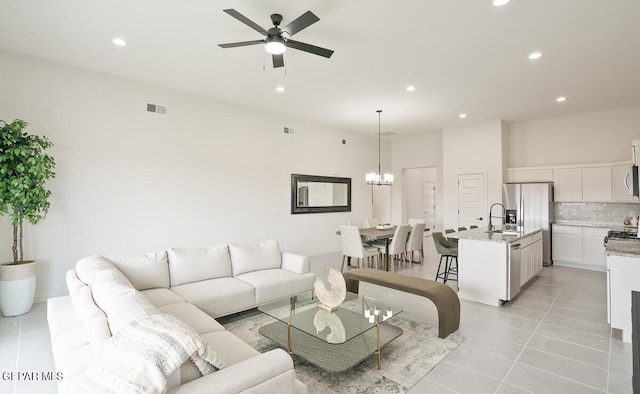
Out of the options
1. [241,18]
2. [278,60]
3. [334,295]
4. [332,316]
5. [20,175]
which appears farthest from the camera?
[20,175]

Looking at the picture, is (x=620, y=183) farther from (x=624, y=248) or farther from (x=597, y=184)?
(x=624, y=248)

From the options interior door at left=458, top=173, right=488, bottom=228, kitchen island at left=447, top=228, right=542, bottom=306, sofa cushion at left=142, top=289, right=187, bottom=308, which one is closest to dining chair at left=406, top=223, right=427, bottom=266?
kitchen island at left=447, top=228, right=542, bottom=306

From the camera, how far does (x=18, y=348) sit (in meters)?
2.79

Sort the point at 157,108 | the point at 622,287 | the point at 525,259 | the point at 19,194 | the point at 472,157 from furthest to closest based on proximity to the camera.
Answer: the point at 472,157 → the point at 157,108 → the point at 525,259 → the point at 19,194 → the point at 622,287

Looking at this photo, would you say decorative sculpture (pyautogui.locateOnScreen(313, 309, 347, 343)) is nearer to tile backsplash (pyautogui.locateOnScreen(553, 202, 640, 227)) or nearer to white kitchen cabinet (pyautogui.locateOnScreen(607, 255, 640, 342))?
white kitchen cabinet (pyautogui.locateOnScreen(607, 255, 640, 342))

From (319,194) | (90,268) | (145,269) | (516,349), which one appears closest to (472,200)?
(319,194)

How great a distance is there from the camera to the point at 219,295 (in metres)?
3.17

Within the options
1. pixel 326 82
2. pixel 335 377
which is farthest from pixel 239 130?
pixel 335 377

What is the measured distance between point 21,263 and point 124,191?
1.43m

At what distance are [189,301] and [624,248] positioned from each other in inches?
173

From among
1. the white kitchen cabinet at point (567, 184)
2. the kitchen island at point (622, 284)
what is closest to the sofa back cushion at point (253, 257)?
the kitchen island at point (622, 284)

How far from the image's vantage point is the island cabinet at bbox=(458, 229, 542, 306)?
3.85 m

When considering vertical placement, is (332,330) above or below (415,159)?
below

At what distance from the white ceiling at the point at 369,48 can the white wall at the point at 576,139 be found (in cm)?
41
